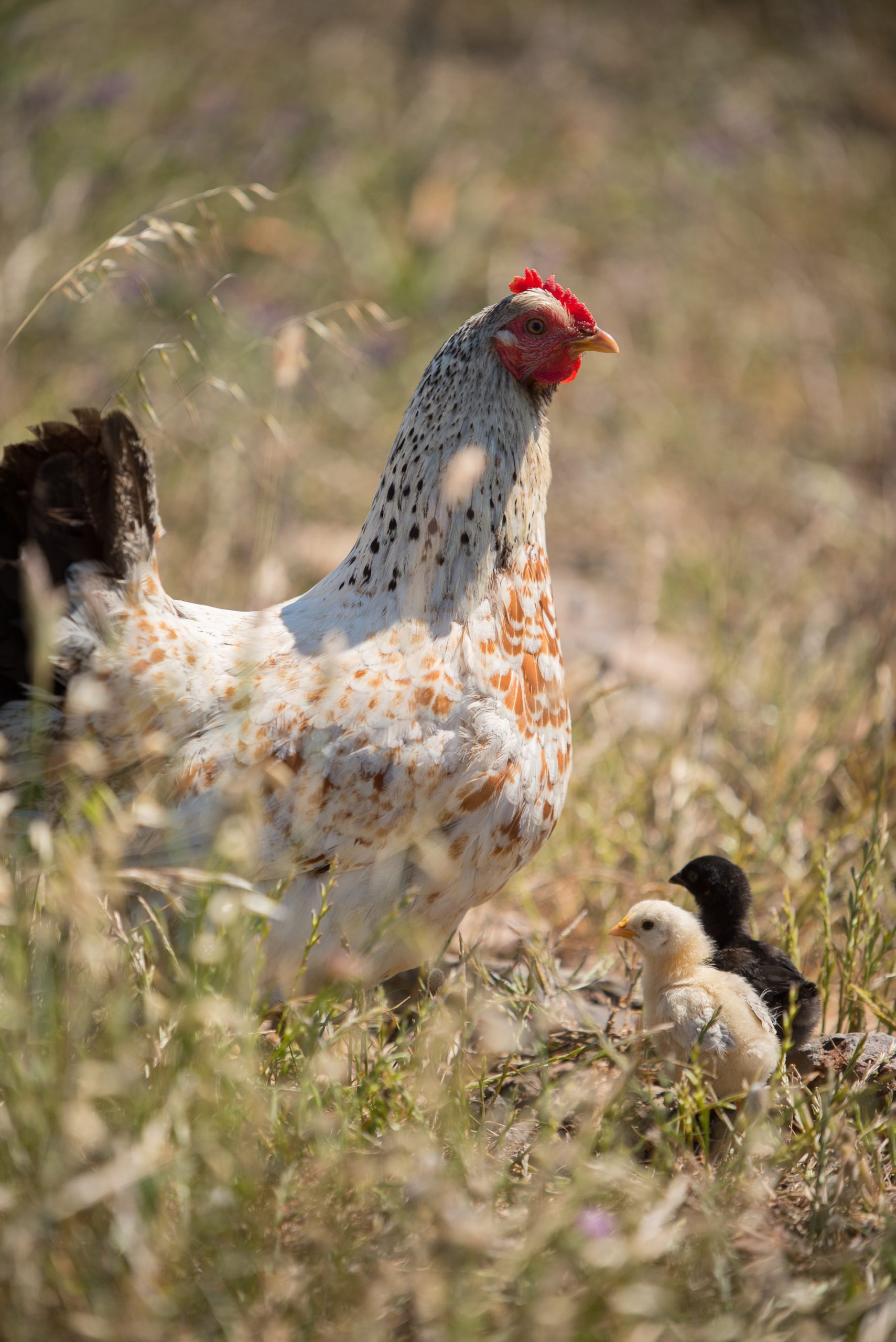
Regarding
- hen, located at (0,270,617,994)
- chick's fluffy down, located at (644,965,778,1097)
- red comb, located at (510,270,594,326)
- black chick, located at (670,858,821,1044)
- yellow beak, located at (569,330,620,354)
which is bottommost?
chick's fluffy down, located at (644,965,778,1097)

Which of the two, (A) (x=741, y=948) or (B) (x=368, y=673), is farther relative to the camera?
(A) (x=741, y=948)

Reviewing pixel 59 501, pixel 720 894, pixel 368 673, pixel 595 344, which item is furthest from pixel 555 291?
pixel 720 894

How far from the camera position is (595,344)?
8.70 feet

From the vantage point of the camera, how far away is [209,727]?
2383 mm

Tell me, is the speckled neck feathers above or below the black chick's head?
above

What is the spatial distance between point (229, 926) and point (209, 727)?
0.66m

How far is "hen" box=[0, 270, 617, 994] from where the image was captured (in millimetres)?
2293

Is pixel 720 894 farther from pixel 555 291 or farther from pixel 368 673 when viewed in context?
pixel 555 291

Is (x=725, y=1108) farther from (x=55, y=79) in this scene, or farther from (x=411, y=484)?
(x=55, y=79)

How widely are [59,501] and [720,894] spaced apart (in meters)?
1.94

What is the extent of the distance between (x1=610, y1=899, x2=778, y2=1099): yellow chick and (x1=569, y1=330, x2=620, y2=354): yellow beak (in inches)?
57.3

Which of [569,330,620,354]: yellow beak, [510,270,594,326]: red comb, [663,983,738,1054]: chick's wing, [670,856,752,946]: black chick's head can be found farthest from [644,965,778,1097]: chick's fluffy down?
[510,270,594,326]: red comb

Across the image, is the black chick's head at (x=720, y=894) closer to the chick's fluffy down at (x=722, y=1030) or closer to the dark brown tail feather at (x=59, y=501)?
the chick's fluffy down at (x=722, y=1030)

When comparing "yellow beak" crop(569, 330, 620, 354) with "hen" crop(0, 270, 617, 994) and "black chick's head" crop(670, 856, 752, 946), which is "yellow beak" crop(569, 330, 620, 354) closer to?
"hen" crop(0, 270, 617, 994)
